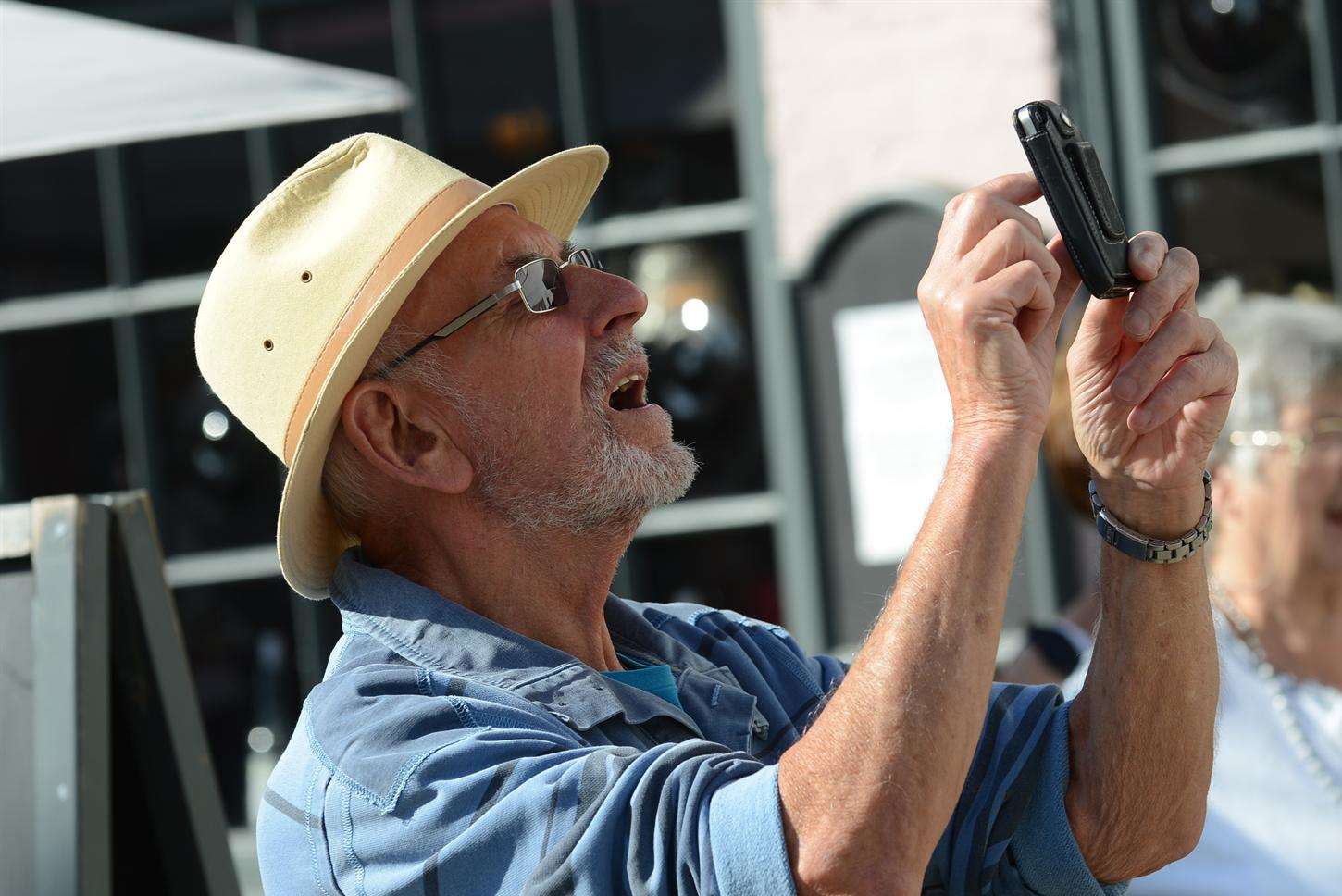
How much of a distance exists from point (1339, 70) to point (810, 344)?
1.52 meters

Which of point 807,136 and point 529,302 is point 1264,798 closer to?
point 529,302

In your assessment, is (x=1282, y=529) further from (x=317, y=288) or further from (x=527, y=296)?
(x=317, y=288)

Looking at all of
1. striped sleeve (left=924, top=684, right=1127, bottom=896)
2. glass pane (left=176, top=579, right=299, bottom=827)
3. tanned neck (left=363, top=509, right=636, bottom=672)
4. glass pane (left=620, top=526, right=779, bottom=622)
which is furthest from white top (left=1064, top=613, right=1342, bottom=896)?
glass pane (left=176, top=579, right=299, bottom=827)

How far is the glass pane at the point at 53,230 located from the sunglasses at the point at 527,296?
3.53 m

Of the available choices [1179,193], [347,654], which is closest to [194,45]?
[347,654]

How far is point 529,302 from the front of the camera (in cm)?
197

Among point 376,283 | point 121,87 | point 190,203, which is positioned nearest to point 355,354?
point 376,283

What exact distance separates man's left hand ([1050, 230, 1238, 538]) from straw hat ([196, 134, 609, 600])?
731 mm

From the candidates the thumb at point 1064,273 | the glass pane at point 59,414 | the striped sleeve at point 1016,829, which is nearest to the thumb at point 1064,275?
the thumb at point 1064,273

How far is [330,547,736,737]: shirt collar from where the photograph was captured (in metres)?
1.76

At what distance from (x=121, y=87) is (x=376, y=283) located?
1358mm

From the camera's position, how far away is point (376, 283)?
1.91m

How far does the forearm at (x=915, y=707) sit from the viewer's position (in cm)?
145

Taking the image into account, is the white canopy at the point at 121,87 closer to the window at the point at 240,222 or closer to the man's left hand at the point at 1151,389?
the window at the point at 240,222
